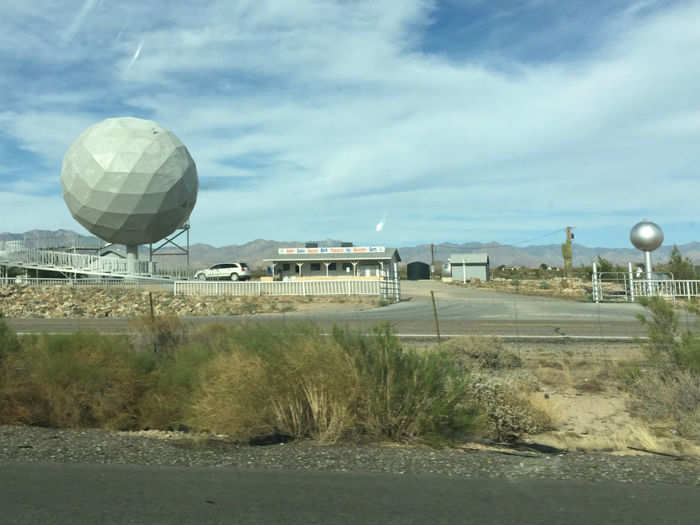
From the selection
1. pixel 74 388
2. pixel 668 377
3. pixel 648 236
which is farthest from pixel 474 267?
pixel 74 388

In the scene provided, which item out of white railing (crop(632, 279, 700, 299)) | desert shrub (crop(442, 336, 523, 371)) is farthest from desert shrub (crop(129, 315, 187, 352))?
white railing (crop(632, 279, 700, 299))

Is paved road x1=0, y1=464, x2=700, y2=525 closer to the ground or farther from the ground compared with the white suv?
closer to the ground

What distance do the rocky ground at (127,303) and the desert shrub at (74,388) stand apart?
70.8 ft

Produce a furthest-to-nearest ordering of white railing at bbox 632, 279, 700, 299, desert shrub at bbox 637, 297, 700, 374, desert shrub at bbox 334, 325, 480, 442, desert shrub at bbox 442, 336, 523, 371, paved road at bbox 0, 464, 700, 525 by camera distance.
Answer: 1. white railing at bbox 632, 279, 700, 299
2. desert shrub at bbox 442, 336, 523, 371
3. desert shrub at bbox 637, 297, 700, 374
4. desert shrub at bbox 334, 325, 480, 442
5. paved road at bbox 0, 464, 700, 525

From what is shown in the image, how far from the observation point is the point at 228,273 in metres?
56.6

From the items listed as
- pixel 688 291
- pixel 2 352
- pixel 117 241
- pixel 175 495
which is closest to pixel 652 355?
pixel 175 495

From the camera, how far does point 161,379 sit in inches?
396

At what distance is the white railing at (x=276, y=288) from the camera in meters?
39.9

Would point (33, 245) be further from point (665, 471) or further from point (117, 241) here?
point (665, 471)

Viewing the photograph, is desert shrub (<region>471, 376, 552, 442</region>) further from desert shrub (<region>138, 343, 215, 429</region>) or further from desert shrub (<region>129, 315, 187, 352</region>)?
desert shrub (<region>129, 315, 187, 352</region>)

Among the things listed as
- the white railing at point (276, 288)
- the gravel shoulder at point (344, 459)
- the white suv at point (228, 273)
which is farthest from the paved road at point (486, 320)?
the white suv at point (228, 273)

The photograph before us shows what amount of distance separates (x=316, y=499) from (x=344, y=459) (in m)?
1.49

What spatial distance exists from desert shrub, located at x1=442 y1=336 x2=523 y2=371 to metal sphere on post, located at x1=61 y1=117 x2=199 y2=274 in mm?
33991

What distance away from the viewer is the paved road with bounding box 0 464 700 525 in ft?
15.4
